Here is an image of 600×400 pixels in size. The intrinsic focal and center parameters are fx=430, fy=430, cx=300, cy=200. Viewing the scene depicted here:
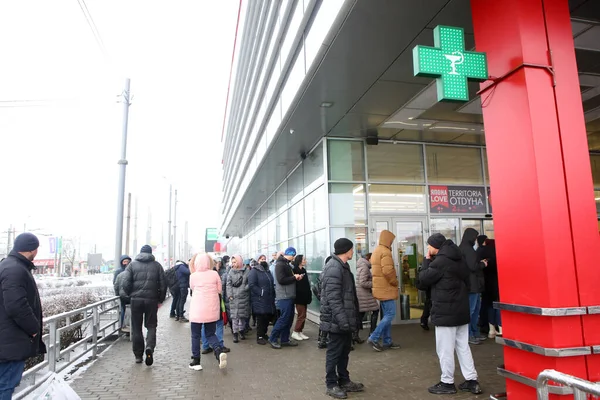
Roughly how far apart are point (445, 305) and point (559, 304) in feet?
5.98

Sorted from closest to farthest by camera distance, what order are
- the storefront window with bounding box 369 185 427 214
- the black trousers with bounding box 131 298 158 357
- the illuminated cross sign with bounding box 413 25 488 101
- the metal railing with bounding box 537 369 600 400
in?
the metal railing with bounding box 537 369 600 400 < the illuminated cross sign with bounding box 413 25 488 101 < the black trousers with bounding box 131 298 158 357 < the storefront window with bounding box 369 185 427 214

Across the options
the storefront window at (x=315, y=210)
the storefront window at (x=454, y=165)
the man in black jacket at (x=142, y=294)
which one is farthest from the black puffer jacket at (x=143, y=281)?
the storefront window at (x=454, y=165)

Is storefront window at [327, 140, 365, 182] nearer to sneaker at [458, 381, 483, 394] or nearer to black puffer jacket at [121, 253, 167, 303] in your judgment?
black puffer jacket at [121, 253, 167, 303]

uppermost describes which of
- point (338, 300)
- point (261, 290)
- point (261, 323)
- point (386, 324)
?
point (338, 300)

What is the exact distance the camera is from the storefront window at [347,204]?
1072 centimetres

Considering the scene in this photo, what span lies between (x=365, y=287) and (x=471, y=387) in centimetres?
306

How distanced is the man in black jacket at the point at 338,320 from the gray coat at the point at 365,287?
260 centimetres

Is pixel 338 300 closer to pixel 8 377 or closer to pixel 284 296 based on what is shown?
pixel 284 296

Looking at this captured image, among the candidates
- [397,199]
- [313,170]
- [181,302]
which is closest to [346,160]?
[313,170]

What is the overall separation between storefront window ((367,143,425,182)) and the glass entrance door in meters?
1.13

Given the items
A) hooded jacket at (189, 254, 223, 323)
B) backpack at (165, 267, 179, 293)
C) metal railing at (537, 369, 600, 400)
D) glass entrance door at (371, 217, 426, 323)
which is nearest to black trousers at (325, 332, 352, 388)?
hooded jacket at (189, 254, 223, 323)

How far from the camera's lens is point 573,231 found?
356 centimetres

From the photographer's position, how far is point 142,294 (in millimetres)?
6949

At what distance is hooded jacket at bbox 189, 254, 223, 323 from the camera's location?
673 cm
